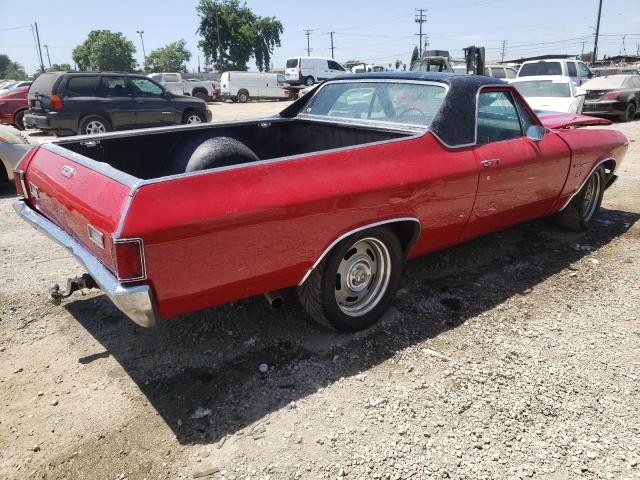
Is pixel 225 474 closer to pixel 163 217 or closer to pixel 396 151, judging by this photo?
pixel 163 217

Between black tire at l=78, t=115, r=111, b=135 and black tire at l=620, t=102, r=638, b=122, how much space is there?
14018 millimetres

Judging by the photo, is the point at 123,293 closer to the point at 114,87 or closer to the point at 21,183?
the point at 21,183

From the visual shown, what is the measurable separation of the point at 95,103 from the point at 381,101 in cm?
898

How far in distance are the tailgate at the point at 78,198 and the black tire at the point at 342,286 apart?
3.72ft

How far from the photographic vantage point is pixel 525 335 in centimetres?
326

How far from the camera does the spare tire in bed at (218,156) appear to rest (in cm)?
339

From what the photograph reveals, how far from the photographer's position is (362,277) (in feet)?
10.6

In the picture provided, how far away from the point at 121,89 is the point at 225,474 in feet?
36.5

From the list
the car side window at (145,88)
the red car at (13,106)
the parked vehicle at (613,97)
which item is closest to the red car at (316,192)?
the car side window at (145,88)

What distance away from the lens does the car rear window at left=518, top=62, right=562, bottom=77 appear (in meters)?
15.2

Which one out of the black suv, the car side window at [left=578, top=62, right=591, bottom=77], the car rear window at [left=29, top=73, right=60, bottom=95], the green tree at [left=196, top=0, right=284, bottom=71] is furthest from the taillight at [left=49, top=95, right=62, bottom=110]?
the green tree at [left=196, top=0, right=284, bottom=71]

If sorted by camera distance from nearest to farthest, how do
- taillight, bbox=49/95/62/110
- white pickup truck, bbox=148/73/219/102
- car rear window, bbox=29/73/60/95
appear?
taillight, bbox=49/95/62/110
car rear window, bbox=29/73/60/95
white pickup truck, bbox=148/73/219/102

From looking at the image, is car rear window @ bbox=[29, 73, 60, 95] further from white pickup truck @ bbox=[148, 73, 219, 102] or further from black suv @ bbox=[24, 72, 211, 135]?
white pickup truck @ bbox=[148, 73, 219, 102]

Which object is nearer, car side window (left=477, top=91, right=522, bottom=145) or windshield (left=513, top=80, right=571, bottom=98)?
car side window (left=477, top=91, right=522, bottom=145)
